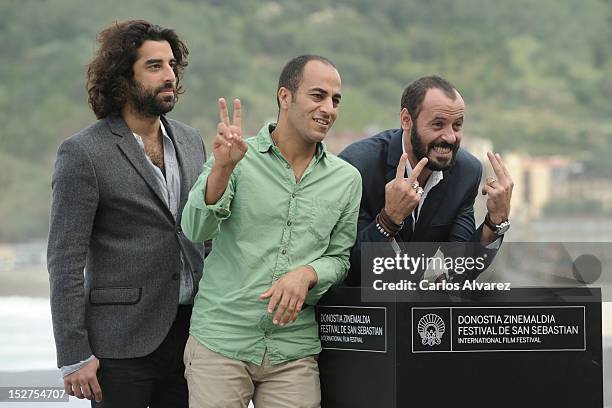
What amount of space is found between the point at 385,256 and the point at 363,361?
0.78ft

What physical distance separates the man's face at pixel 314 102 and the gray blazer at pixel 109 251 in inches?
16.3

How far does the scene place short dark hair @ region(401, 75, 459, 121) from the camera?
8.52 feet

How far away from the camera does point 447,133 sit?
2.55 meters

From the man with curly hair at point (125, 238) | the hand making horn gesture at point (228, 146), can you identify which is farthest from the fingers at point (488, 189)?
the man with curly hair at point (125, 238)

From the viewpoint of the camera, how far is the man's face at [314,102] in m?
2.39

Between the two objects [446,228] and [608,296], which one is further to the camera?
[446,228]

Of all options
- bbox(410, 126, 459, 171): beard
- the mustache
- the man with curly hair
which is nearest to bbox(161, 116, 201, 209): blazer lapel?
the man with curly hair

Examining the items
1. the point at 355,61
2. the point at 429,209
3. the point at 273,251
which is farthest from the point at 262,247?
the point at 355,61

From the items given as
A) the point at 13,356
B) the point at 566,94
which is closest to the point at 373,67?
the point at 566,94

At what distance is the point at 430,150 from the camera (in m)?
2.57

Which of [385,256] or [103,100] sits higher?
[103,100]

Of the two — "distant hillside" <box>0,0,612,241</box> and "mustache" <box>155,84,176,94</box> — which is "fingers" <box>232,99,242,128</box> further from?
"distant hillside" <box>0,0,612,241</box>

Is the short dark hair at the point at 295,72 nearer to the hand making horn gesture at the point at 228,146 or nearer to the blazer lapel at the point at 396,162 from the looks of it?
the hand making horn gesture at the point at 228,146

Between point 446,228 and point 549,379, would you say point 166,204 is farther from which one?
point 549,379
